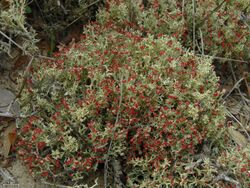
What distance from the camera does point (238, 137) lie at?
11.1 feet

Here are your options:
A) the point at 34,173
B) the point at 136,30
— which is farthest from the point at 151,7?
the point at 34,173

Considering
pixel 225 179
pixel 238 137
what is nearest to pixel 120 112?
pixel 225 179

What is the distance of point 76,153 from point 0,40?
3.88ft

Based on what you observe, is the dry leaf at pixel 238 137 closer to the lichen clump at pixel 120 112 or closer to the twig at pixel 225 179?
the lichen clump at pixel 120 112

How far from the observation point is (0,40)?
328 cm

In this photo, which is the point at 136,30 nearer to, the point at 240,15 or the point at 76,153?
the point at 240,15

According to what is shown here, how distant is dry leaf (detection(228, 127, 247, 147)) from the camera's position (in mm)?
3330

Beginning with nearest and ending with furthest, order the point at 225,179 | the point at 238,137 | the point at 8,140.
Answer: the point at 225,179 < the point at 8,140 < the point at 238,137

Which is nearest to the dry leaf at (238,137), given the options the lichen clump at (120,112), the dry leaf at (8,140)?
the lichen clump at (120,112)

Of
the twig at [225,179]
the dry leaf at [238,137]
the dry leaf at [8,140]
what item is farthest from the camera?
the dry leaf at [238,137]

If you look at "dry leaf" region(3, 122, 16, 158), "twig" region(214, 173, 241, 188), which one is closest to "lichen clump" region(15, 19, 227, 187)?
"dry leaf" region(3, 122, 16, 158)

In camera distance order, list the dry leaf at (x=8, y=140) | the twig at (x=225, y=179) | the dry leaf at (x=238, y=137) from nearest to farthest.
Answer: the twig at (x=225, y=179), the dry leaf at (x=8, y=140), the dry leaf at (x=238, y=137)

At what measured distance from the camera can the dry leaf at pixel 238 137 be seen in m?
3.33

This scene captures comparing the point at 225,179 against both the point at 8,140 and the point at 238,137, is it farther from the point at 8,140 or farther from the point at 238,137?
the point at 8,140
